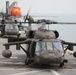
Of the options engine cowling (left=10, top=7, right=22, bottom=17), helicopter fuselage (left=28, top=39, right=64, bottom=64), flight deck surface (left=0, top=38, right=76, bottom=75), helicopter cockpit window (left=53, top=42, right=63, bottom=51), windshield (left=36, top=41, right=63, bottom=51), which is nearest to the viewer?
flight deck surface (left=0, top=38, right=76, bottom=75)

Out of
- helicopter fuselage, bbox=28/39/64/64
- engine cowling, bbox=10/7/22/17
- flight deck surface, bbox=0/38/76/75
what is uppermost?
helicopter fuselage, bbox=28/39/64/64

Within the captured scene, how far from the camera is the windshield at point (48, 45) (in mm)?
18383

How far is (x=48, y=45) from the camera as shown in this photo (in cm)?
1850

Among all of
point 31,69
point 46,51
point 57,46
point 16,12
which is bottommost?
point 16,12

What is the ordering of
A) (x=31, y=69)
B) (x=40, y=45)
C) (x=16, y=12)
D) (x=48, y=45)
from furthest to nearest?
(x=16, y=12) → (x=40, y=45) → (x=48, y=45) → (x=31, y=69)

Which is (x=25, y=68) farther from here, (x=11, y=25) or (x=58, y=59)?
(x=11, y=25)

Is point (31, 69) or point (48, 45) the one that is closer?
point (31, 69)

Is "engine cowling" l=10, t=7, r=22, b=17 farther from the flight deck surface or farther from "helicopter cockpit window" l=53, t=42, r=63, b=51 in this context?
"helicopter cockpit window" l=53, t=42, r=63, b=51

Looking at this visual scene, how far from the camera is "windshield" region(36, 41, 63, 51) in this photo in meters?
18.4

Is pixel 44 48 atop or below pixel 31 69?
atop

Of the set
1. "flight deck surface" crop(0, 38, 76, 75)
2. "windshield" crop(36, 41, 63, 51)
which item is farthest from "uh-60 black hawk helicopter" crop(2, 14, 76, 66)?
"flight deck surface" crop(0, 38, 76, 75)

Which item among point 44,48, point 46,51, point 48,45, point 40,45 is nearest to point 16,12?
point 40,45

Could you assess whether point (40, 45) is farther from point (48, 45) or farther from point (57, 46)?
point (57, 46)

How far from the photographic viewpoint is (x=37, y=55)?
1820 centimetres
